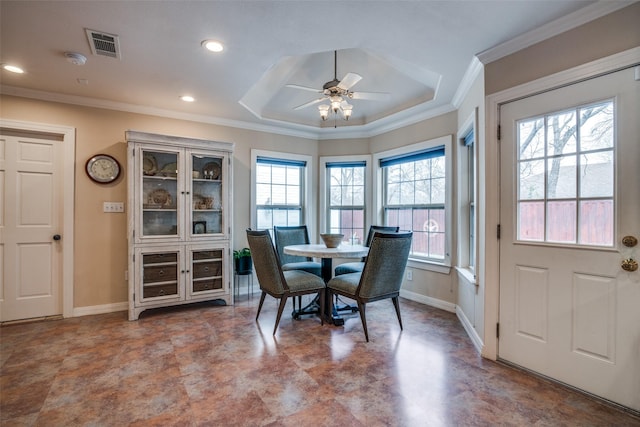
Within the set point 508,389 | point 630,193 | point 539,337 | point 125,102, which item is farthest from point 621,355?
point 125,102

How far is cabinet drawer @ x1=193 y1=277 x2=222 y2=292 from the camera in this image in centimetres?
378

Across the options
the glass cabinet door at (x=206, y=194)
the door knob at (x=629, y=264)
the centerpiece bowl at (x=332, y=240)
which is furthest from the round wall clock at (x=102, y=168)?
the door knob at (x=629, y=264)

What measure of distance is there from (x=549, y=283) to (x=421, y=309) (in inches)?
69.6

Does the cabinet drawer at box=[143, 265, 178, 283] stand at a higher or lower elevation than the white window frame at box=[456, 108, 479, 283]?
lower

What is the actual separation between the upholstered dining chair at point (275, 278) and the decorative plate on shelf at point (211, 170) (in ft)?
4.00

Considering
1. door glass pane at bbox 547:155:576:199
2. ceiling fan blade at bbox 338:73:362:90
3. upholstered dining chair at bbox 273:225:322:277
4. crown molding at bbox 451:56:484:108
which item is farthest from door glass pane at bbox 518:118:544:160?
upholstered dining chair at bbox 273:225:322:277

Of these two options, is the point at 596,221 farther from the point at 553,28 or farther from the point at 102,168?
Result: the point at 102,168

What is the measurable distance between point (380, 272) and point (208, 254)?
2142 mm

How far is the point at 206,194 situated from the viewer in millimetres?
3957

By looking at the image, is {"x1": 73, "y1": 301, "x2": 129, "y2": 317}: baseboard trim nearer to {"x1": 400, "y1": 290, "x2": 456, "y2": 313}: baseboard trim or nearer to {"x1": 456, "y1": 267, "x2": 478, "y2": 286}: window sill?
{"x1": 400, "y1": 290, "x2": 456, "y2": 313}: baseboard trim

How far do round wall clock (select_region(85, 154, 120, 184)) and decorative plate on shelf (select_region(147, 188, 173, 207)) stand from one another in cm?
49

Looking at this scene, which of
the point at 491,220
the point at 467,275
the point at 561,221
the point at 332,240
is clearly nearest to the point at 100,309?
the point at 332,240

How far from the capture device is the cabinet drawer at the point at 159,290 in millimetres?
3498

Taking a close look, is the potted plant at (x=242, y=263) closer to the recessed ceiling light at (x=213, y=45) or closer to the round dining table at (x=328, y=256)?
the round dining table at (x=328, y=256)
